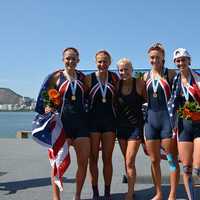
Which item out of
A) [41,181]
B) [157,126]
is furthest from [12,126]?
[157,126]

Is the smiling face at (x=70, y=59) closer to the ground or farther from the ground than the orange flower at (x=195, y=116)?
farther from the ground

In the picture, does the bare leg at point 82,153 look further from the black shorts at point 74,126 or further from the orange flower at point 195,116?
the orange flower at point 195,116

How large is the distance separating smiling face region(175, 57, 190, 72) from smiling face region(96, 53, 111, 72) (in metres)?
1.00

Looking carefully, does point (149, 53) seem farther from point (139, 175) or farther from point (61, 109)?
point (139, 175)

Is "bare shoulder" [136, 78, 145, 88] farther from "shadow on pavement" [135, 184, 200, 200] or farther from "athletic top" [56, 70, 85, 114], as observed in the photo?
"shadow on pavement" [135, 184, 200, 200]

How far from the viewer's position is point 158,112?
16.1ft

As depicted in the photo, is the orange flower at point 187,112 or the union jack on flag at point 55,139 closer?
the orange flower at point 187,112

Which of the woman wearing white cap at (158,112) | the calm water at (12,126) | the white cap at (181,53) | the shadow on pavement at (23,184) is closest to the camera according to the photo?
the white cap at (181,53)

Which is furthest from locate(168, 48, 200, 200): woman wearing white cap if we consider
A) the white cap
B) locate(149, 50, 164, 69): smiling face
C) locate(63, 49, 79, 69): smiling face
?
locate(63, 49, 79, 69): smiling face

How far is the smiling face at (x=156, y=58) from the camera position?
16.0 ft

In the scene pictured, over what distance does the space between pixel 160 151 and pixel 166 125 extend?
0.42m

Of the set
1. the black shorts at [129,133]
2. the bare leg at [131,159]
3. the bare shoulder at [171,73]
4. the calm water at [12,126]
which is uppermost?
the bare shoulder at [171,73]

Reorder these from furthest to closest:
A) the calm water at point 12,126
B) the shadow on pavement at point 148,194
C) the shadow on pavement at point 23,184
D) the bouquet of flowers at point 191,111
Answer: the calm water at point 12,126 → the shadow on pavement at point 23,184 → the shadow on pavement at point 148,194 → the bouquet of flowers at point 191,111

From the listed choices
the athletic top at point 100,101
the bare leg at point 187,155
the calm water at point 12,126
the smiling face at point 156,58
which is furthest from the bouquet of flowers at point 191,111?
the calm water at point 12,126
